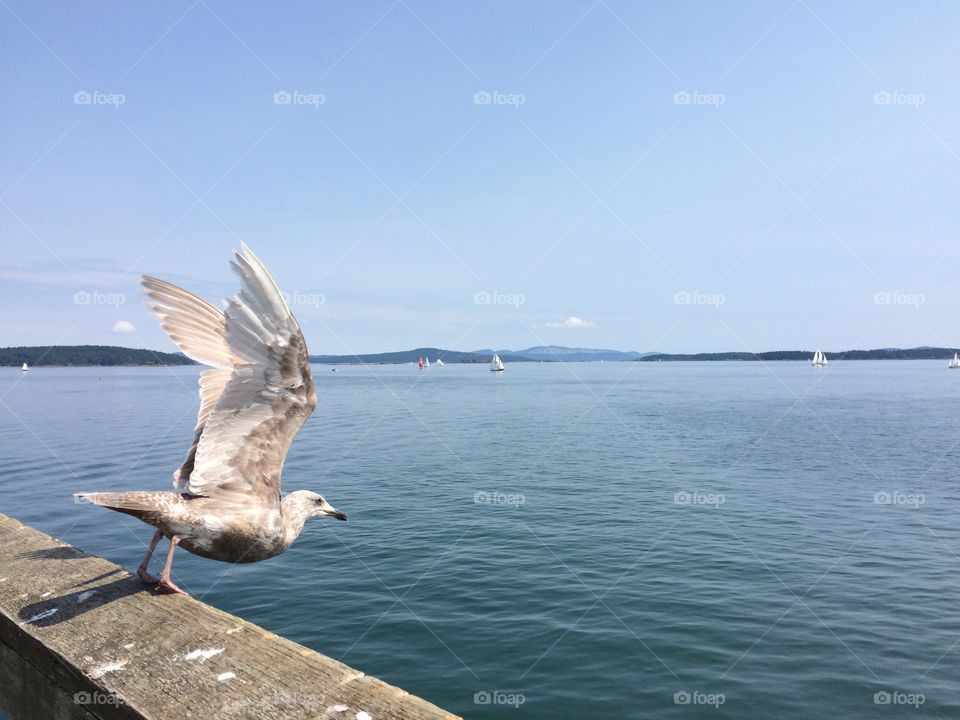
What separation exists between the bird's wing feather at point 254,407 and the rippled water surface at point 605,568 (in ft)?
21.5

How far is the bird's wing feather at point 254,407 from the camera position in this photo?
4512mm

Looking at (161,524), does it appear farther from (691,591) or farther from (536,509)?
(536,509)

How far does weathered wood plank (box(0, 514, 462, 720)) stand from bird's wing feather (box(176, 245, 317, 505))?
1137mm

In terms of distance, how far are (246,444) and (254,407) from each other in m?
0.30

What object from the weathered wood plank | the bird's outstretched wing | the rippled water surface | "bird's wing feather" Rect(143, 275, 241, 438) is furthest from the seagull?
the rippled water surface

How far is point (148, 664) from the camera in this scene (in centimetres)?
274

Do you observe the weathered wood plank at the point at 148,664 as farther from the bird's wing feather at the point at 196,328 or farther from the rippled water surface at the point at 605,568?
the rippled water surface at the point at 605,568

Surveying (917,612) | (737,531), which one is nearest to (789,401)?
(737,531)

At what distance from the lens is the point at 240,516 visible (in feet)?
15.5

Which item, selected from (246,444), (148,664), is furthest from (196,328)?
(148,664)

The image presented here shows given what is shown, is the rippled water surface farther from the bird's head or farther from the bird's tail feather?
the bird's tail feather

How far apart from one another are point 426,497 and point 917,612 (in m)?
14.8

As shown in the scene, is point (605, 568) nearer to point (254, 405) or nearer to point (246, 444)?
point (246, 444)

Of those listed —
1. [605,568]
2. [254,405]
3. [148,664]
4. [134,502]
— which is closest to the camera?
[148,664]
